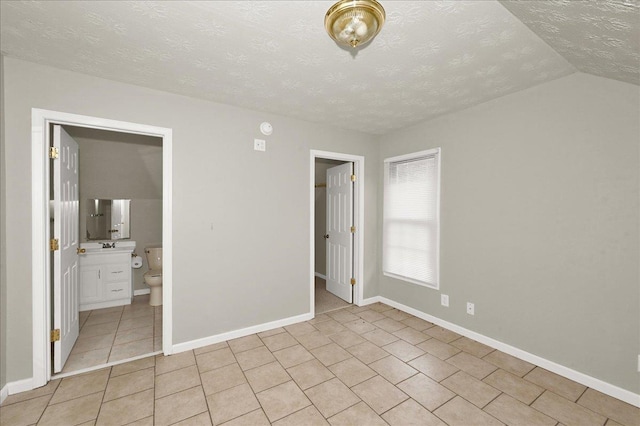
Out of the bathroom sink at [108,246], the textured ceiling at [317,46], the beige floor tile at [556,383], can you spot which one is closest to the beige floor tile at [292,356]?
the beige floor tile at [556,383]

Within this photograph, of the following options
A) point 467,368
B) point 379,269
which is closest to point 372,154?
point 379,269

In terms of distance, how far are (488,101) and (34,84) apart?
405cm

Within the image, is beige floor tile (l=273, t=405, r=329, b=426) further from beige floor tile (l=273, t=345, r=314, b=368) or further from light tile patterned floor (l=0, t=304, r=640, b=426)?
beige floor tile (l=273, t=345, r=314, b=368)

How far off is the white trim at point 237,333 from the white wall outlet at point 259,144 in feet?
6.73

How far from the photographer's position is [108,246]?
3.87 m

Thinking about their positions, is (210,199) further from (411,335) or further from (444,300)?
(444,300)

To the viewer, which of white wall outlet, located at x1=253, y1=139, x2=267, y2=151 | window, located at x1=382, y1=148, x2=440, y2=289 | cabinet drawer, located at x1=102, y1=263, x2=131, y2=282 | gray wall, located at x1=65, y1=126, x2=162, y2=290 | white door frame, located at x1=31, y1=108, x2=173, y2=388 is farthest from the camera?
cabinet drawer, located at x1=102, y1=263, x2=131, y2=282

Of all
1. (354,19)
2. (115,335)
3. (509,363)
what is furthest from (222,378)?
(354,19)

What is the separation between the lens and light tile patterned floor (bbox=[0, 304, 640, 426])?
5.98 ft

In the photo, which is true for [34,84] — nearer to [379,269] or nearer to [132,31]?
[132,31]

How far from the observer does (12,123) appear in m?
2.04

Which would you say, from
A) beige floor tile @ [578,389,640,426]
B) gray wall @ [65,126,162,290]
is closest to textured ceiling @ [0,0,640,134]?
gray wall @ [65,126,162,290]

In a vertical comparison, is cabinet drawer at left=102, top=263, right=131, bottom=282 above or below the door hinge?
below

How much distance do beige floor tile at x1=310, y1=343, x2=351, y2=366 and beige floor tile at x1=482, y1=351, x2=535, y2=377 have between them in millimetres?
1355
